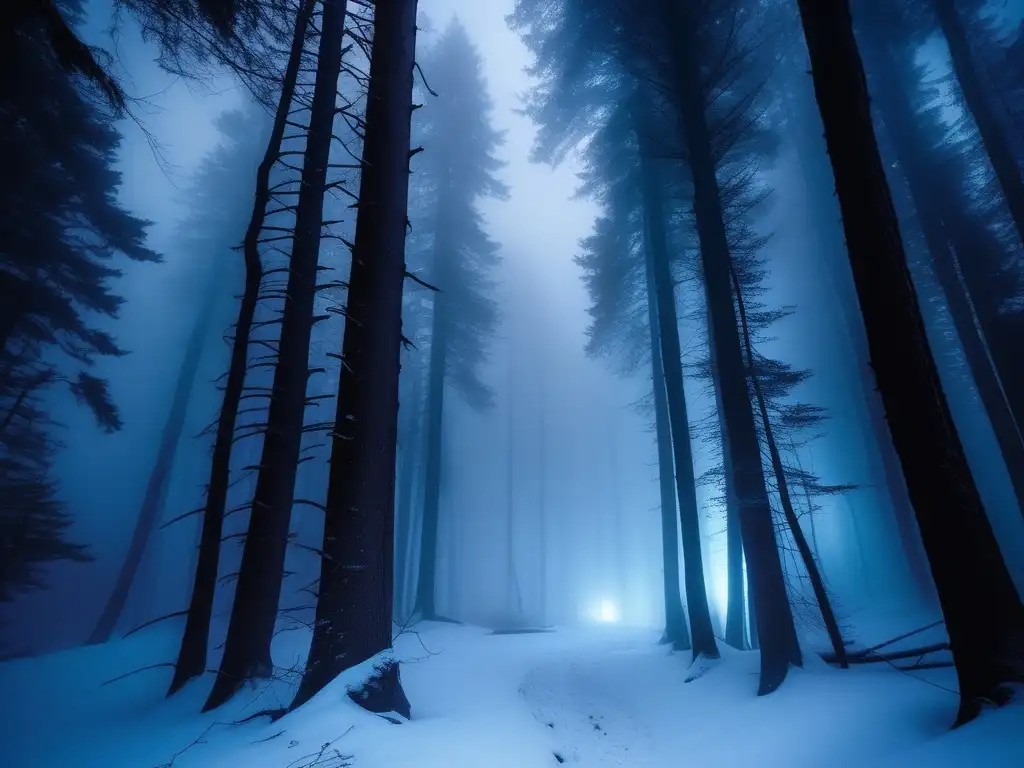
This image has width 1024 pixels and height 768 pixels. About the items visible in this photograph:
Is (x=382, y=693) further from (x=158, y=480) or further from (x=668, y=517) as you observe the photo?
(x=158, y=480)

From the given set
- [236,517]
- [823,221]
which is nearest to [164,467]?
[236,517]

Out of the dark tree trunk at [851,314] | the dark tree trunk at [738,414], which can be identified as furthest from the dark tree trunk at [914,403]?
the dark tree trunk at [851,314]

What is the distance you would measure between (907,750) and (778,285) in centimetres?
3405

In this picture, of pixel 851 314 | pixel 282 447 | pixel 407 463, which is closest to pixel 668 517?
pixel 282 447

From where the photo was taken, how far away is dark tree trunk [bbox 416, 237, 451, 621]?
1434 cm

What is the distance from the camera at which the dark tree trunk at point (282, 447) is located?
16.6ft

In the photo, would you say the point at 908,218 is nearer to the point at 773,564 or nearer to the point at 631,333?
the point at 631,333

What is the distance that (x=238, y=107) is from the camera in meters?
24.1

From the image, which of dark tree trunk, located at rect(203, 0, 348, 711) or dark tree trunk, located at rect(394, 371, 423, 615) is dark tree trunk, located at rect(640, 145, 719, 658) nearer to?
dark tree trunk, located at rect(203, 0, 348, 711)

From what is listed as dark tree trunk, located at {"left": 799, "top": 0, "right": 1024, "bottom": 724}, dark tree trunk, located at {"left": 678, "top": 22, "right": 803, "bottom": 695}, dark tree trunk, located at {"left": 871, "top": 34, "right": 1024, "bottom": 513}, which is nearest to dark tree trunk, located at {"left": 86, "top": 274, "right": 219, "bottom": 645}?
dark tree trunk, located at {"left": 678, "top": 22, "right": 803, "bottom": 695}

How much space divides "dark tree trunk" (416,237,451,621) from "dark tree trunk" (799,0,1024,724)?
44.0ft

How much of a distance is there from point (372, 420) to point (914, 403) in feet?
13.7

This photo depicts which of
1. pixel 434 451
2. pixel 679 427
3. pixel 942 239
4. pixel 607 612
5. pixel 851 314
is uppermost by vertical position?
pixel 851 314

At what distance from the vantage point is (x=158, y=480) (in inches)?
666
